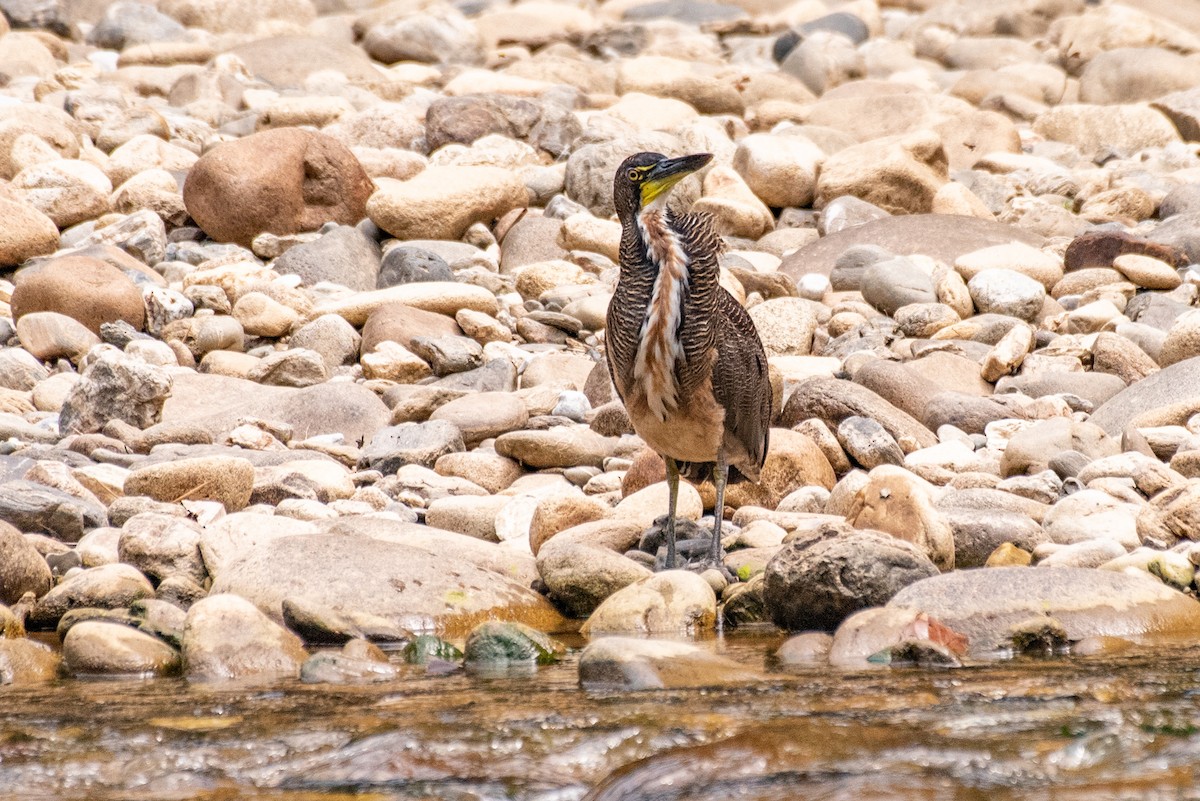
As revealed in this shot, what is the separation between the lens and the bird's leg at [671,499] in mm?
7352

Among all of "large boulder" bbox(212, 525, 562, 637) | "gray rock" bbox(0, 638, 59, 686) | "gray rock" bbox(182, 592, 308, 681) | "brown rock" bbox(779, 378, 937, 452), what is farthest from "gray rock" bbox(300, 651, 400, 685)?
"brown rock" bbox(779, 378, 937, 452)

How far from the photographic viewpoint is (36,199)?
13602 mm

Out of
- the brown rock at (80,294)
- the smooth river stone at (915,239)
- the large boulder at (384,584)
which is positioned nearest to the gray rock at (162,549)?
the large boulder at (384,584)

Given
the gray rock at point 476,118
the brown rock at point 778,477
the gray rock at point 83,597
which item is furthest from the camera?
the gray rock at point 476,118

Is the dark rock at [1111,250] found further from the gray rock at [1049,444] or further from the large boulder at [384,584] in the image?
the large boulder at [384,584]

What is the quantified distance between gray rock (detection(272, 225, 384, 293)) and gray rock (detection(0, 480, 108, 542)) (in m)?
5.39

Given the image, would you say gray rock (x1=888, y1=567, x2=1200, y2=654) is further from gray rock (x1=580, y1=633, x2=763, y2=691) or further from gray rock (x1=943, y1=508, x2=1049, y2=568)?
gray rock (x1=943, y1=508, x2=1049, y2=568)

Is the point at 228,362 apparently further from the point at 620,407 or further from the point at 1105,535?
the point at 1105,535

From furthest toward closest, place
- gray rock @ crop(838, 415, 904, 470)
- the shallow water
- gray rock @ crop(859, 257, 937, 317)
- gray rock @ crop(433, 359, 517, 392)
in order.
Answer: gray rock @ crop(859, 257, 937, 317), gray rock @ crop(433, 359, 517, 392), gray rock @ crop(838, 415, 904, 470), the shallow water

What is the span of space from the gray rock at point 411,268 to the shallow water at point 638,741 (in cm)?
766

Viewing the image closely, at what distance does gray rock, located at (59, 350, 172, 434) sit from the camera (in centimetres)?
954

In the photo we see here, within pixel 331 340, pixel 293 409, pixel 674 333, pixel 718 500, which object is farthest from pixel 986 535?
pixel 331 340

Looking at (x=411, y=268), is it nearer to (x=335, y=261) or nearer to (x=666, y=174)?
(x=335, y=261)

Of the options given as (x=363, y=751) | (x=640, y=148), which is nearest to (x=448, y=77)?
(x=640, y=148)
